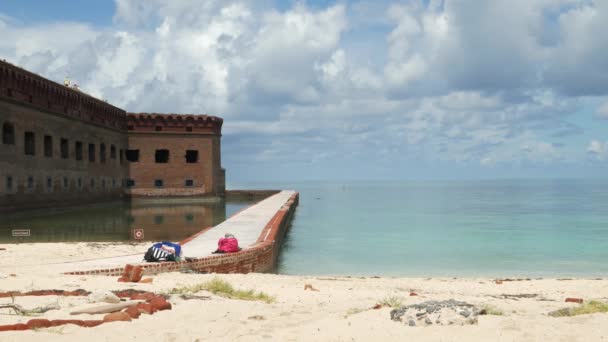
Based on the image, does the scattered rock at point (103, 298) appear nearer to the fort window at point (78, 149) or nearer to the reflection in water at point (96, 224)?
the reflection in water at point (96, 224)

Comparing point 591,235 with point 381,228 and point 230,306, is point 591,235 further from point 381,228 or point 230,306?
point 230,306

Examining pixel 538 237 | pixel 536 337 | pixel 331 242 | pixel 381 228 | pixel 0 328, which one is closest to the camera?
pixel 536 337

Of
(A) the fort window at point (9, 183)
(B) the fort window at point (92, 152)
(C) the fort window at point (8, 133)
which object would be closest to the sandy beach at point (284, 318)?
(A) the fort window at point (9, 183)

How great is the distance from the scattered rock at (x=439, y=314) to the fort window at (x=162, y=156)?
140 ft

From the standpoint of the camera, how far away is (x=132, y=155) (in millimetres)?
46312

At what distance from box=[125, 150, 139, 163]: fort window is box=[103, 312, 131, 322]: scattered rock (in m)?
41.4

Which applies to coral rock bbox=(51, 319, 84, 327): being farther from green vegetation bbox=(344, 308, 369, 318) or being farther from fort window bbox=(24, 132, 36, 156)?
fort window bbox=(24, 132, 36, 156)

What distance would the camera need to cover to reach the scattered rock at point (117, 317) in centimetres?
594

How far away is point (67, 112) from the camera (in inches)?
1396

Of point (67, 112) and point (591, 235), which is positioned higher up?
point (67, 112)

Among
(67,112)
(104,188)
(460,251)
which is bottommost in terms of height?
(460,251)

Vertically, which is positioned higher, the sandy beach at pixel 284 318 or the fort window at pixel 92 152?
the fort window at pixel 92 152

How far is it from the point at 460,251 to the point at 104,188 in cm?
2771

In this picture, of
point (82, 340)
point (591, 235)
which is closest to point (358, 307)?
point (82, 340)
